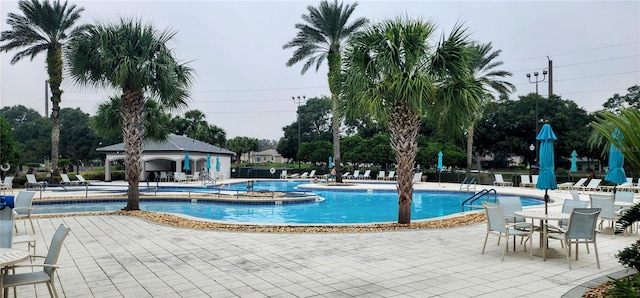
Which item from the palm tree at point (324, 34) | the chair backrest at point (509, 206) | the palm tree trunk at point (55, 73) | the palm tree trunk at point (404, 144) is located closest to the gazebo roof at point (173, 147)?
the palm tree trunk at point (55, 73)

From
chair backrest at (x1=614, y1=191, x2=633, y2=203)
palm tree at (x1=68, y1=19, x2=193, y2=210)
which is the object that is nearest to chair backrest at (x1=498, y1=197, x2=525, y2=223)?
chair backrest at (x1=614, y1=191, x2=633, y2=203)

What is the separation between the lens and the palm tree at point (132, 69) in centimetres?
1166

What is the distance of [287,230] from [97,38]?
7.70m

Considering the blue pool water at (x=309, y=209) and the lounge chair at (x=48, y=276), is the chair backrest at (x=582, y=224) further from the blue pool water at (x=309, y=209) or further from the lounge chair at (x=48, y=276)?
the blue pool water at (x=309, y=209)

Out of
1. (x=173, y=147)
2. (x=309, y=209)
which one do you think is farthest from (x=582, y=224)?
(x=173, y=147)

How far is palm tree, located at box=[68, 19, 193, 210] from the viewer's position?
459 inches

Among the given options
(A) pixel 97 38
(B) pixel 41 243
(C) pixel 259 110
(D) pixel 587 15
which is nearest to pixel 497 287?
(B) pixel 41 243

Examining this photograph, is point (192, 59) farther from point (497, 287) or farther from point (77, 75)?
point (497, 287)

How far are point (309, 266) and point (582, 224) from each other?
4.05 m

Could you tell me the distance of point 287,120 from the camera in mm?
62344

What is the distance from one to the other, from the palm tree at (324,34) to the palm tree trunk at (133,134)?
→ 14163mm

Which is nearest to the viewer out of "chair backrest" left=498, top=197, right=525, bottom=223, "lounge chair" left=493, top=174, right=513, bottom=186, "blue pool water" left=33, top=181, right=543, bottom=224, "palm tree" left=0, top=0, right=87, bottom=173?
"chair backrest" left=498, top=197, right=525, bottom=223

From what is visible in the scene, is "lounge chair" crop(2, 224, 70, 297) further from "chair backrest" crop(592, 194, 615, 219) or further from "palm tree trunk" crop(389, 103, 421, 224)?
"chair backrest" crop(592, 194, 615, 219)

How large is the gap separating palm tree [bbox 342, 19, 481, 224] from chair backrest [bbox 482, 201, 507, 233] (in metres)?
2.89
